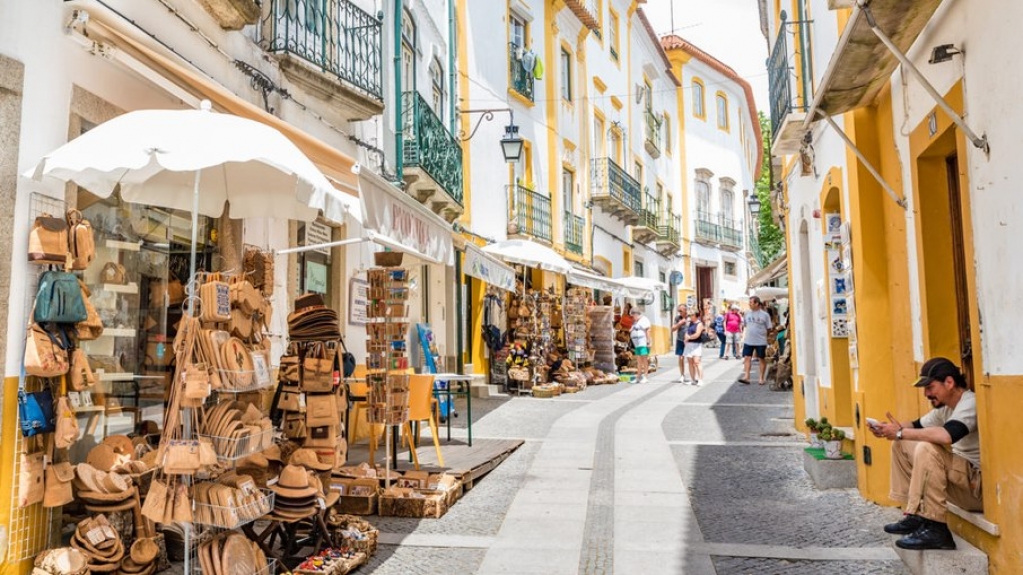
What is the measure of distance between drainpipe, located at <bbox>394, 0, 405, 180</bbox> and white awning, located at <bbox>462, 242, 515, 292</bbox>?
158 cm

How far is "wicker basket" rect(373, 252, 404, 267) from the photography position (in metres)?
7.05

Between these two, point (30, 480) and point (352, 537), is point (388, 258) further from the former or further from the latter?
point (30, 480)

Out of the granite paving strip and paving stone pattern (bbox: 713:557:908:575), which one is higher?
the granite paving strip

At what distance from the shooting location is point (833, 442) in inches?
288

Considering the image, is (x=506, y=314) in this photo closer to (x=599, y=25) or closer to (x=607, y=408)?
(x=607, y=408)

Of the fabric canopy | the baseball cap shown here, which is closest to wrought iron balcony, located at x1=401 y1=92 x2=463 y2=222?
the fabric canopy

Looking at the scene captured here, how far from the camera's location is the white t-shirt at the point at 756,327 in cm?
1667

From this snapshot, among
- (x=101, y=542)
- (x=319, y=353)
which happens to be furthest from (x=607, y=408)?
(x=101, y=542)

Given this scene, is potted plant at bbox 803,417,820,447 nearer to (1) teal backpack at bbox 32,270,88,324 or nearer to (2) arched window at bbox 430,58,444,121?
(1) teal backpack at bbox 32,270,88,324

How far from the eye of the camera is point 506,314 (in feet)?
57.0

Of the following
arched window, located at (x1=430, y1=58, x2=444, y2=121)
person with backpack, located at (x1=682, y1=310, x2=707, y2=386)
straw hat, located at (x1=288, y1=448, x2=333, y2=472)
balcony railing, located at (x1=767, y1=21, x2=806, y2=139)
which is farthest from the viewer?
person with backpack, located at (x1=682, y1=310, x2=707, y2=386)

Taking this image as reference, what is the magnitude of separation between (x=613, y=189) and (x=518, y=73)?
6.64 m

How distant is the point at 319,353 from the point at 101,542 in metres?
1.89

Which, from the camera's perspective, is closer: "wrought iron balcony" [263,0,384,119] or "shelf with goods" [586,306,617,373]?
"wrought iron balcony" [263,0,384,119]
